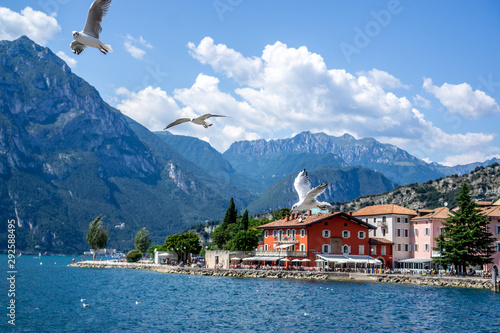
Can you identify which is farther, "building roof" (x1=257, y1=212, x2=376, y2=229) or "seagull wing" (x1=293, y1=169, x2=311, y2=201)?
"building roof" (x1=257, y1=212, x2=376, y2=229)

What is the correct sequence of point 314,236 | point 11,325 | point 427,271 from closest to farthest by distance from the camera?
point 11,325 < point 427,271 < point 314,236

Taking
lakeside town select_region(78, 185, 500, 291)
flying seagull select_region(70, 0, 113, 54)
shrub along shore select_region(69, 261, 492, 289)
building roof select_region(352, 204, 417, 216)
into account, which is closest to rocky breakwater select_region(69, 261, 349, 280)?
shrub along shore select_region(69, 261, 492, 289)

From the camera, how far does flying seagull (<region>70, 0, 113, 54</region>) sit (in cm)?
1708

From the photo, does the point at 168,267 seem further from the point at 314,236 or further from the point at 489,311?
the point at 489,311

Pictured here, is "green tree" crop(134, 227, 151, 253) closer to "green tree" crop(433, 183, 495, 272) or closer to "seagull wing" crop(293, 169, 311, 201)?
"green tree" crop(433, 183, 495, 272)

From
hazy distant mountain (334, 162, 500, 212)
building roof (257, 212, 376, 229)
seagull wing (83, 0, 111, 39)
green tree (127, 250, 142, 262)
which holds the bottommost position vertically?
green tree (127, 250, 142, 262)

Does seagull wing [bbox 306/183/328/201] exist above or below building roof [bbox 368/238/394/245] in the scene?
above

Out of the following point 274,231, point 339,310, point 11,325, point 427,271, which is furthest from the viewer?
point 274,231

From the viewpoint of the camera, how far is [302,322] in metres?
36.8

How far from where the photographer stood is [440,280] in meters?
66.6

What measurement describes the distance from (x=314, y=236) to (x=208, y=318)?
46241mm

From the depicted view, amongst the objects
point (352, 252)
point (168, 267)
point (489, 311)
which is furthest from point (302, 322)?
point (168, 267)

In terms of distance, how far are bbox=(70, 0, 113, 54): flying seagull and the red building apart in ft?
217

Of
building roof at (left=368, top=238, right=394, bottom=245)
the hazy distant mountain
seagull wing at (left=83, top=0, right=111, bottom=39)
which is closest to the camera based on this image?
seagull wing at (left=83, top=0, right=111, bottom=39)
